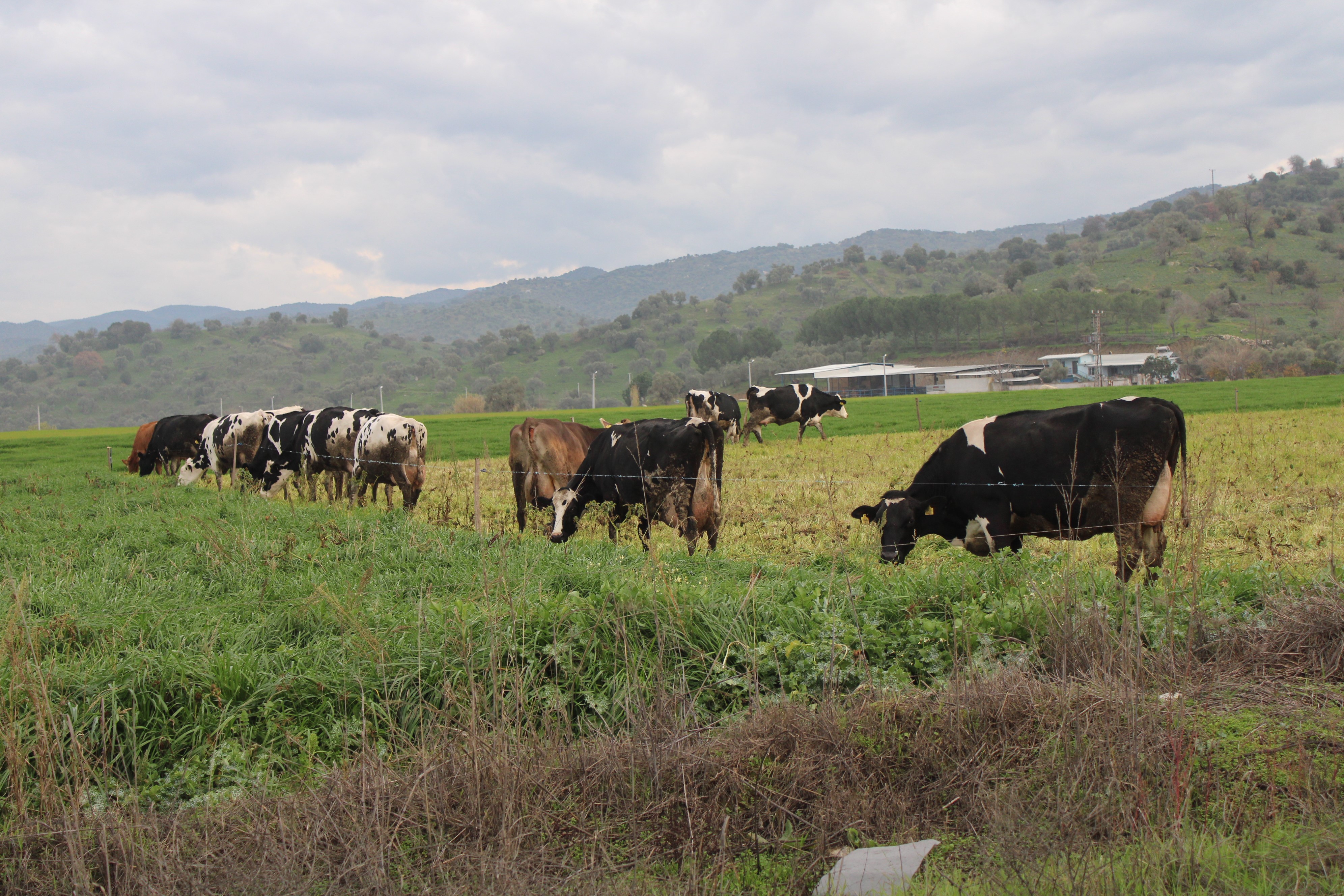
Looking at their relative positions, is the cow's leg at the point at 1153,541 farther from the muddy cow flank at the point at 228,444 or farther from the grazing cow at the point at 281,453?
the muddy cow flank at the point at 228,444

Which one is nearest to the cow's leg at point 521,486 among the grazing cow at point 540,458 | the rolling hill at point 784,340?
the grazing cow at point 540,458

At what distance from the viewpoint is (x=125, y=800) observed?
389 cm

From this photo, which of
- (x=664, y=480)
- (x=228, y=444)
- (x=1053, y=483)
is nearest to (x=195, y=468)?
(x=228, y=444)

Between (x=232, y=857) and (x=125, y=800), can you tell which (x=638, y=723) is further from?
(x=125, y=800)

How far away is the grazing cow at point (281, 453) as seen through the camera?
17.5 metres

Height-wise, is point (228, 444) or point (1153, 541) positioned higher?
point (228, 444)

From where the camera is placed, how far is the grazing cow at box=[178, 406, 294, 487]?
1877cm

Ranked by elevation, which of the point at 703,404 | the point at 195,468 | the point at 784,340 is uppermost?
the point at 784,340

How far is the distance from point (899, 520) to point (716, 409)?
1995 cm

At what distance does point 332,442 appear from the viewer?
16.8 m

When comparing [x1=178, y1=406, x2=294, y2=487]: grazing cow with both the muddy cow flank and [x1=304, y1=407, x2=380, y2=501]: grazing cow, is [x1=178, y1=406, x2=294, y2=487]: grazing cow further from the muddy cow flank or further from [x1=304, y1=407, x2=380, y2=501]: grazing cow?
[x1=304, y1=407, x2=380, y2=501]: grazing cow

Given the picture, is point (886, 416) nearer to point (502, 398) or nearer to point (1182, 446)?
point (1182, 446)

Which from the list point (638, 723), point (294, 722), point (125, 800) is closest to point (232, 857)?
point (125, 800)

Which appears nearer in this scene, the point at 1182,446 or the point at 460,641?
the point at 460,641
